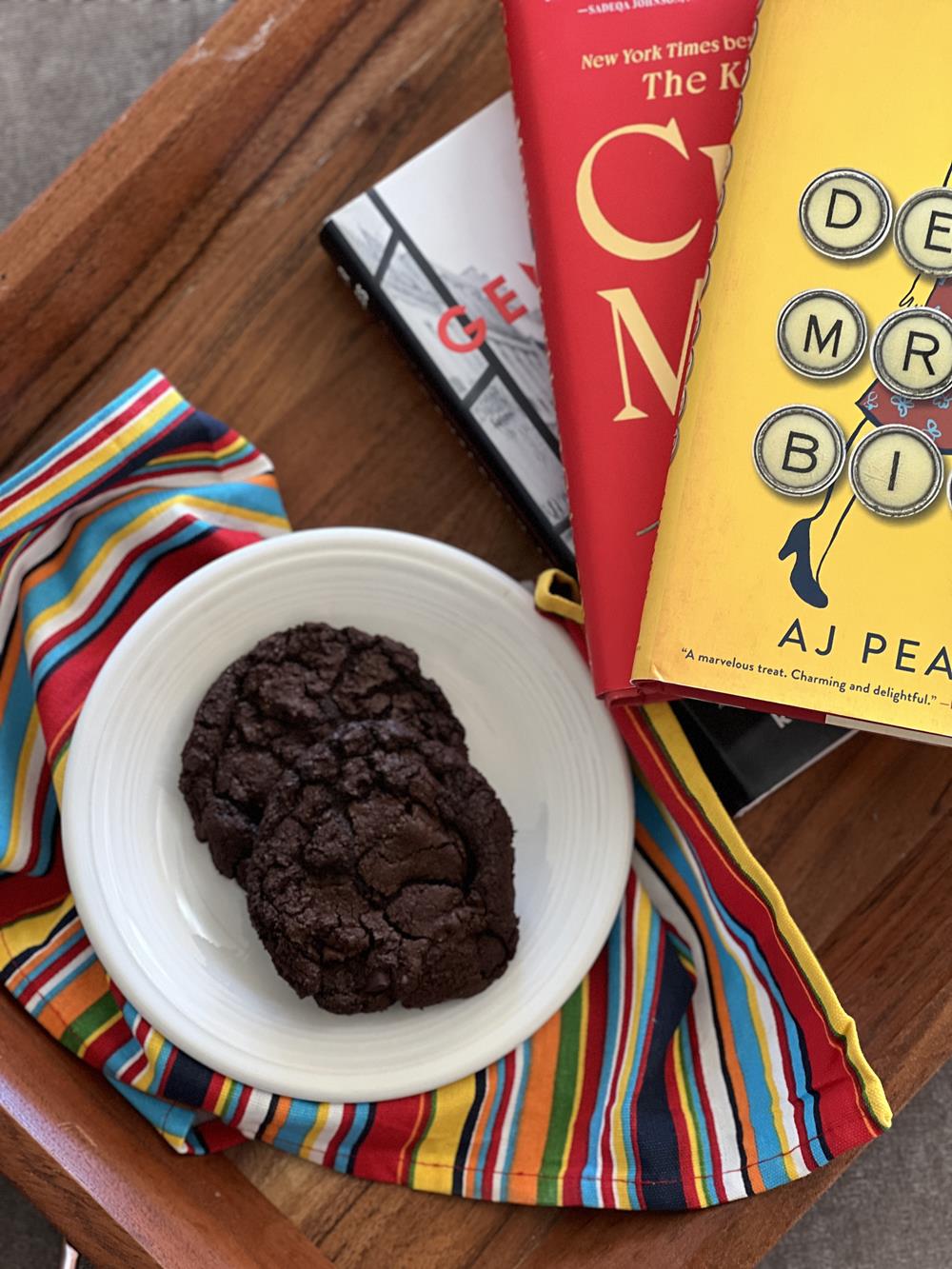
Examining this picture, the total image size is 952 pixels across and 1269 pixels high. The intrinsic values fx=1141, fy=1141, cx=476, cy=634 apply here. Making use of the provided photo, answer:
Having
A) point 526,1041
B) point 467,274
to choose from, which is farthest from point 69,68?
point 526,1041

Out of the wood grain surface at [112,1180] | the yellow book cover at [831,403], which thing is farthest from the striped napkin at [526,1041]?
the yellow book cover at [831,403]

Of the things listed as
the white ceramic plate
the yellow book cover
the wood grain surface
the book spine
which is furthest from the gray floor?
the wood grain surface

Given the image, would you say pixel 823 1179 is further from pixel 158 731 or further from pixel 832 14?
pixel 832 14

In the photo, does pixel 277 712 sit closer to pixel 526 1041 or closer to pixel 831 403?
pixel 526 1041

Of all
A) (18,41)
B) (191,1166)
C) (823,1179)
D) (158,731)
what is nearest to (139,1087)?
(191,1166)

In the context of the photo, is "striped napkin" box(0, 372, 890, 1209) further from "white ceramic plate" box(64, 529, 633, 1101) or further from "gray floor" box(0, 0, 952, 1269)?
"gray floor" box(0, 0, 952, 1269)

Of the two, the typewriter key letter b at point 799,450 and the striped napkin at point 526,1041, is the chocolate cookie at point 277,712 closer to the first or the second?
the striped napkin at point 526,1041
